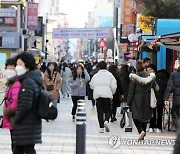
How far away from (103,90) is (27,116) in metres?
7.41

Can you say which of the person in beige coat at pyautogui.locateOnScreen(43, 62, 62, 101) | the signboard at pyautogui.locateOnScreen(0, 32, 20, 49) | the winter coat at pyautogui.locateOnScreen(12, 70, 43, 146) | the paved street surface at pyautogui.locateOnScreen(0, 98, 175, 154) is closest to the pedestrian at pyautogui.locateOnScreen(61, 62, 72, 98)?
the signboard at pyautogui.locateOnScreen(0, 32, 20, 49)

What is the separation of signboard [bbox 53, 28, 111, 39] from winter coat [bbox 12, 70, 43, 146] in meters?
58.6

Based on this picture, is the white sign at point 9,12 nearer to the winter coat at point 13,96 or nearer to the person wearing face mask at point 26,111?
the winter coat at point 13,96

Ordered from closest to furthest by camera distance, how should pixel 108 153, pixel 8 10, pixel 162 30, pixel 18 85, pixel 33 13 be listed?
pixel 18 85, pixel 108 153, pixel 162 30, pixel 8 10, pixel 33 13

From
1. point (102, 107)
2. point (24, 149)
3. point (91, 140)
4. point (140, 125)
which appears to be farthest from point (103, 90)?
point (24, 149)

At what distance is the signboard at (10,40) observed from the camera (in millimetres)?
40791

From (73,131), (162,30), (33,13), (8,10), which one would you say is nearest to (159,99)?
(73,131)

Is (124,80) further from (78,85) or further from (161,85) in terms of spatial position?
(161,85)

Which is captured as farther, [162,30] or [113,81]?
[162,30]

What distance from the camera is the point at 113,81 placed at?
1503cm

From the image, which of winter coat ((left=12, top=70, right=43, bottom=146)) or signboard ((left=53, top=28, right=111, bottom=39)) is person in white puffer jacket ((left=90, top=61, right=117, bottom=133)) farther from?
signboard ((left=53, top=28, right=111, bottom=39))

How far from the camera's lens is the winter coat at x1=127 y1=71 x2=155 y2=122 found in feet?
42.7

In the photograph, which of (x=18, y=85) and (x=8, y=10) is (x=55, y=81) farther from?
(x=8, y=10)

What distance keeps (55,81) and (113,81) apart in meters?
3.65
